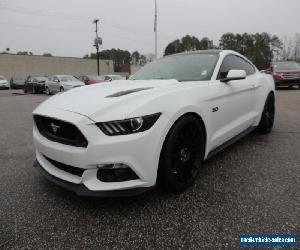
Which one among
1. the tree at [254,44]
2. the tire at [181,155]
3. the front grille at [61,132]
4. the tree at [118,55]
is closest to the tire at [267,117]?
the tire at [181,155]

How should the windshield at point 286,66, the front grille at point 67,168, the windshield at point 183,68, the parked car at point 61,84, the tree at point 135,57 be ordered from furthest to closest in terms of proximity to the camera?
the tree at point 135,57 → the parked car at point 61,84 → the windshield at point 286,66 → the windshield at point 183,68 → the front grille at point 67,168

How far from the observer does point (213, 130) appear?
287 cm

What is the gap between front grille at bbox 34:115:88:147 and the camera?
2078mm

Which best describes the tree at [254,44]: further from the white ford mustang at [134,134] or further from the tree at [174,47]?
the white ford mustang at [134,134]

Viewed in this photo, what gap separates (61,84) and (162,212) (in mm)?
15713

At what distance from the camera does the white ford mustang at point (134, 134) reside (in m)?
2.02

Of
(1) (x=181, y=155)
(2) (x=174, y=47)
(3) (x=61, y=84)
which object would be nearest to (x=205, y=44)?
(2) (x=174, y=47)

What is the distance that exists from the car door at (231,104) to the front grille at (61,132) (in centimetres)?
145

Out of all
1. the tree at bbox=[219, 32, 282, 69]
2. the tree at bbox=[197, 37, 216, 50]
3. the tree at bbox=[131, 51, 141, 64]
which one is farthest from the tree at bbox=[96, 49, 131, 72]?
the tree at bbox=[219, 32, 282, 69]

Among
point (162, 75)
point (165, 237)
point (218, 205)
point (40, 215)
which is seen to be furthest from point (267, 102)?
point (40, 215)

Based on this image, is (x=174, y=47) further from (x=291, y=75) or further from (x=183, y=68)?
(x=183, y=68)

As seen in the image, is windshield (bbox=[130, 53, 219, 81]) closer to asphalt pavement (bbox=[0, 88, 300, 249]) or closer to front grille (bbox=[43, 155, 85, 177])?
asphalt pavement (bbox=[0, 88, 300, 249])

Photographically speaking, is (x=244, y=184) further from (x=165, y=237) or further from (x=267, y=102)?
(x=267, y=102)

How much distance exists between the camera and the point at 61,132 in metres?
2.25
